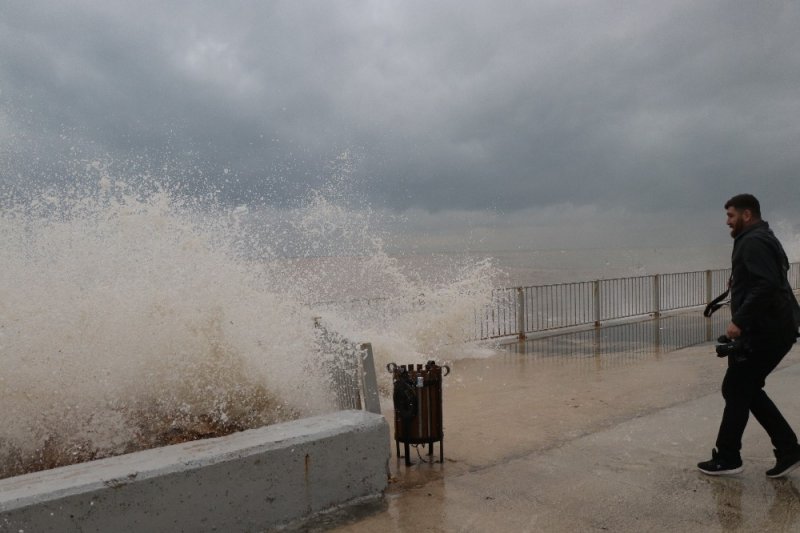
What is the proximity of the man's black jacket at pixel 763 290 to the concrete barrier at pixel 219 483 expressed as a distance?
2626 mm

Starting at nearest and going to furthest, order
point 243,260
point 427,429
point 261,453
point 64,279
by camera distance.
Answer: point 261,453, point 427,429, point 64,279, point 243,260

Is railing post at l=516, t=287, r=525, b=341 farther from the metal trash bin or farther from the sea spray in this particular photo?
the metal trash bin

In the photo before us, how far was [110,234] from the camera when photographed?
6672 millimetres

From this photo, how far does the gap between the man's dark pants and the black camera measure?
4 cm

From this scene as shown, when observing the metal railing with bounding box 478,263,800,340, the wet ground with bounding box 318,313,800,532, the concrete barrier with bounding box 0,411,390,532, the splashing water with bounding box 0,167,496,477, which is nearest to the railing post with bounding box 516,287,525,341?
the metal railing with bounding box 478,263,800,340

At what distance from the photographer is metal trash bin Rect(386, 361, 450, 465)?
4.73 m

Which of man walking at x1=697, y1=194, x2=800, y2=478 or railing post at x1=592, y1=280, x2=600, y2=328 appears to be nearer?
man walking at x1=697, y1=194, x2=800, y2=478

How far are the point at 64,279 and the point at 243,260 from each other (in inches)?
75.8

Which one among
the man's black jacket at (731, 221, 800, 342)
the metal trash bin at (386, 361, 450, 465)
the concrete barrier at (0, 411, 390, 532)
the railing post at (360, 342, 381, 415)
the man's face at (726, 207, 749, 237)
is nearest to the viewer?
the concrete barrier at (0, 411, 390, 532)

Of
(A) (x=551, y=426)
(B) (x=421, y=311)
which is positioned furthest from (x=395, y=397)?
(B) (x=421, y=311)

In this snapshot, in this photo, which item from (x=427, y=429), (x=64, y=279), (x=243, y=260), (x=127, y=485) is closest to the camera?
(x=127, y=485)

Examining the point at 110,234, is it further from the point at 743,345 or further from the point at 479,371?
the point at 743,345

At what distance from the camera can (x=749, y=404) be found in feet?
13.8

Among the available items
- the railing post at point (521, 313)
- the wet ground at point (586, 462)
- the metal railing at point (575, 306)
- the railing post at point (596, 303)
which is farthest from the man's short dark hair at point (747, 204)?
the railing post at point (596, 303)
